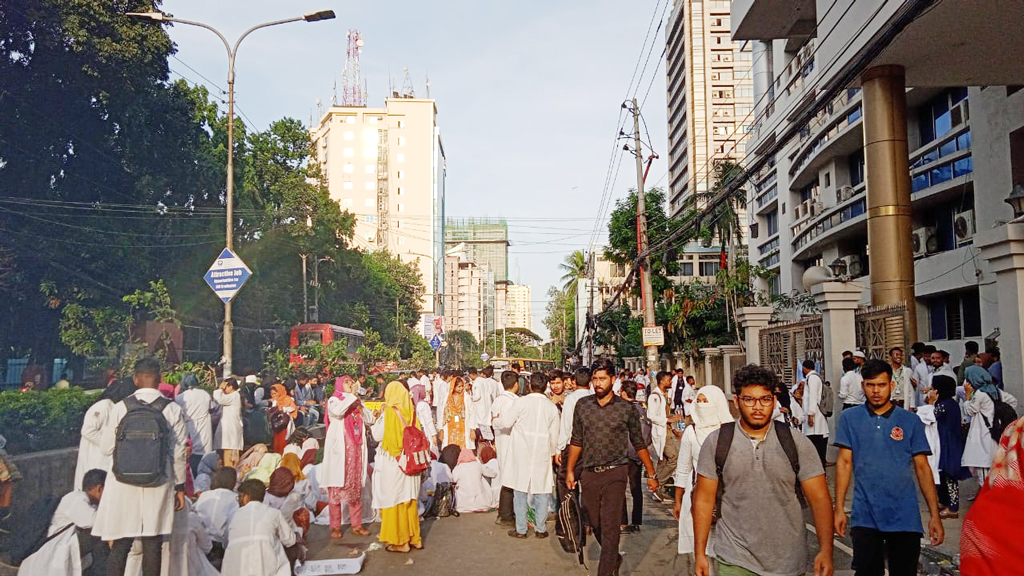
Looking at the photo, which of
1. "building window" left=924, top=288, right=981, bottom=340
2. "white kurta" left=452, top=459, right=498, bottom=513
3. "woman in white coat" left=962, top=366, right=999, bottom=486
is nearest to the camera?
"woman in white coat" left=962, top=366, right=999, bottom=486

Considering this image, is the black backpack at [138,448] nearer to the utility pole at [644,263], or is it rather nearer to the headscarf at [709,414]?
the headscarf at [709,414]

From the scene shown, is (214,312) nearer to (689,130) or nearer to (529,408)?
(529,408)

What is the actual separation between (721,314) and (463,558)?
89.3 feet

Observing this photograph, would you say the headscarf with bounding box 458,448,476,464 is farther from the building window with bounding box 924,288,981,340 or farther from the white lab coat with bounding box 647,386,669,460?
the building window with bounding box 924,288,981,340

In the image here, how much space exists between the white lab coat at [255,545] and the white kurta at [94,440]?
108 centimetres

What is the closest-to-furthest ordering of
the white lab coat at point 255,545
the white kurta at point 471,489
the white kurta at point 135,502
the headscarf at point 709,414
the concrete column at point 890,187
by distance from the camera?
1. the white kurta at point 135,502
2. the white lab coat at point 255,545
3. the headscarf at point 709,414
4. the white kurta at point 471,489
5. the concrete column at point 890,187

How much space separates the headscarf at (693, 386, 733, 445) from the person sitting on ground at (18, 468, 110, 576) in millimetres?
4429

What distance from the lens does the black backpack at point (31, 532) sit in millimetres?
5754

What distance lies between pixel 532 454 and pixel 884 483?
4044 mm

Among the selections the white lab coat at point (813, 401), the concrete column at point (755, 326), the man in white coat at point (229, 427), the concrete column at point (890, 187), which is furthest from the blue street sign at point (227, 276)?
the concrete column at point (755, 326)

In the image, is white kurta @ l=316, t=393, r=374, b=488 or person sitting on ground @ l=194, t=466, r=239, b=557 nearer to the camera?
person sitting on ground @ l=194, t=466, r=239, b=557

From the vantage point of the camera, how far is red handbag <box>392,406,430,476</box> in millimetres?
8047

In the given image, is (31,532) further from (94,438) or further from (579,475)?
(579,475)

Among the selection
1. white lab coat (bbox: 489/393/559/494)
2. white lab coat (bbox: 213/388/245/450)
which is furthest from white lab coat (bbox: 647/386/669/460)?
white lab coat (bbox: 213/388/245/450)
